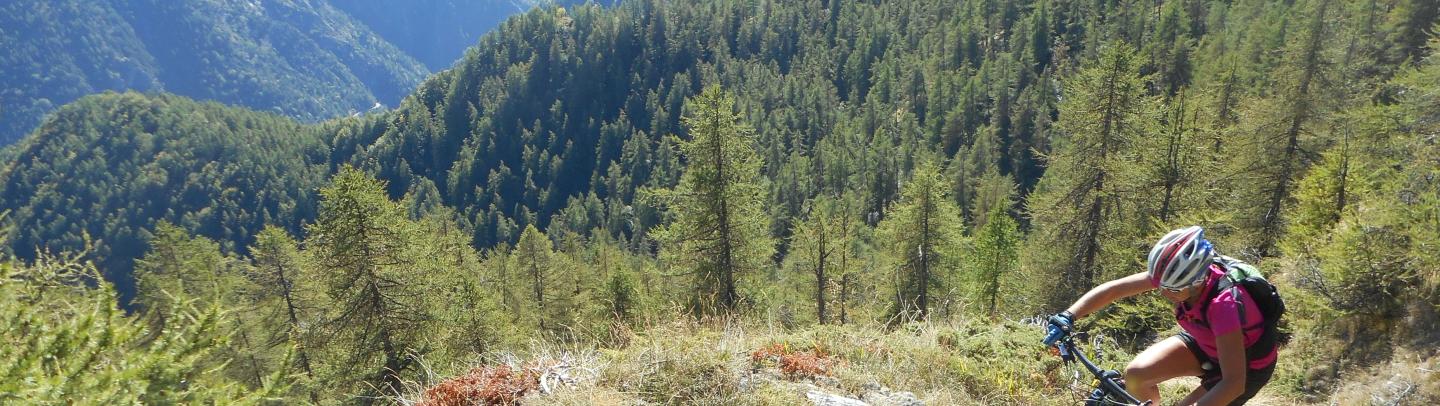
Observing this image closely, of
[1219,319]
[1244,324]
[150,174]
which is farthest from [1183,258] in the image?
[150,174]

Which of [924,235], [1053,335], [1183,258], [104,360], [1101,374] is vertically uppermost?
[1183,258]

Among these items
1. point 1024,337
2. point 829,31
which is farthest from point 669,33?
point 1024,337

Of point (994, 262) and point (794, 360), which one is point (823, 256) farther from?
point (794, 360)

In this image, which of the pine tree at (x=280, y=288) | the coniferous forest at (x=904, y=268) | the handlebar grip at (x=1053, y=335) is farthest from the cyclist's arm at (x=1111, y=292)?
the pine tree at (x=280, y=288)

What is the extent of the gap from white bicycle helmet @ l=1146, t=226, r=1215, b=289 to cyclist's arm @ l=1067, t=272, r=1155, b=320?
0.37 metres

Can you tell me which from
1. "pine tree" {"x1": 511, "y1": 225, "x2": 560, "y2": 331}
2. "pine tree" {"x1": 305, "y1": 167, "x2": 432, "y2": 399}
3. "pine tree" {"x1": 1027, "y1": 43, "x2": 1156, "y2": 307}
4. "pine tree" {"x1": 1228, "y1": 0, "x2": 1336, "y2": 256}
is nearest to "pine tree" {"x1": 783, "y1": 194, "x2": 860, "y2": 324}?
"pine tree" {"x1": 1027, "y1": 43, "x2": 1156, "y2": 307}

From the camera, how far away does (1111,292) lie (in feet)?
13.6

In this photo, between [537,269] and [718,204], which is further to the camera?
[537,269]

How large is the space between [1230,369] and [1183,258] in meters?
0.65

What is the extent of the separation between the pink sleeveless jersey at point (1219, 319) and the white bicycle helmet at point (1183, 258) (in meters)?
0.16

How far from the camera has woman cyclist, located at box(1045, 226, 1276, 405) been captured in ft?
11.3

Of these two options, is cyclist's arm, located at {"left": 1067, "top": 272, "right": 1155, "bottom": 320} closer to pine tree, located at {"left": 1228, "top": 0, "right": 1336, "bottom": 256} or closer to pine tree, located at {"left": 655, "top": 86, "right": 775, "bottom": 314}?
pine tree, located at {"left": 655, "top": 86, "right": 775, "bottom": 314}

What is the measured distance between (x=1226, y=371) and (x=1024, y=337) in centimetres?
300

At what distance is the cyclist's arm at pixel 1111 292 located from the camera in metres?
4.03
